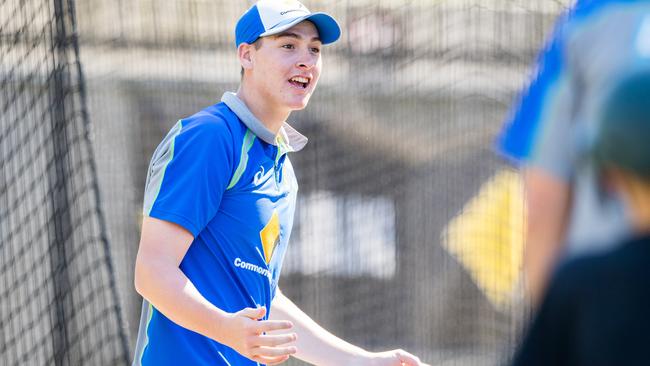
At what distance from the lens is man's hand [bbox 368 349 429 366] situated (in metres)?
2.86

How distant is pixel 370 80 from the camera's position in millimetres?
7406

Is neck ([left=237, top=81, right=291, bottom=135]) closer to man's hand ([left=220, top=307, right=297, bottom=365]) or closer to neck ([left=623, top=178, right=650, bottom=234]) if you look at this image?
man's hand ([left=220, top=307, right=297, bottom=365])

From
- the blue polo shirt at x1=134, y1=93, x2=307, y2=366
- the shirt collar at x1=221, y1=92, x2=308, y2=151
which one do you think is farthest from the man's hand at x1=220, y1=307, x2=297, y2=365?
the shirt collar at x1=221, y1=92, x2=308, y2=151

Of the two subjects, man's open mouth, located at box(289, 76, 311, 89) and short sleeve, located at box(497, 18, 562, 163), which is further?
man's open mouth, located at box(289, 76, 311, 89)

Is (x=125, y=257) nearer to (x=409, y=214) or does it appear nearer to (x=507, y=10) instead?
(x=409, y=214)

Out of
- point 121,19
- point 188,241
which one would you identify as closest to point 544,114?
point 188,241

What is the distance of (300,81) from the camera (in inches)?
127

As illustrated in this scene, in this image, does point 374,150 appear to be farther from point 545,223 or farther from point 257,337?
point 545,223

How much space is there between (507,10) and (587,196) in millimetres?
6329

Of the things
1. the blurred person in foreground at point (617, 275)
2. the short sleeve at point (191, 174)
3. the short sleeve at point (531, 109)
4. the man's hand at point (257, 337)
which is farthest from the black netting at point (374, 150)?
the blurred person in foreground at point (617, 275)

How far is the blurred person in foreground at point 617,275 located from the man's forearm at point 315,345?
1.67 m

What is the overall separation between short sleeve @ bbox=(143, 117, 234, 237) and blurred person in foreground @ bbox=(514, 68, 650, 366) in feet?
4.83

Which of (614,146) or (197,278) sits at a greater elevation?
(614,146)

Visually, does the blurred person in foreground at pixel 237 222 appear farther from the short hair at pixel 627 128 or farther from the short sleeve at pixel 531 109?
the short hair at pixel 627 128
